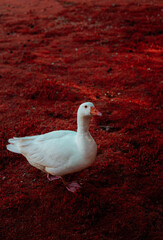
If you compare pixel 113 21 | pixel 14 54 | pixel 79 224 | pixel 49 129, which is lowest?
Result: pixel 79 224

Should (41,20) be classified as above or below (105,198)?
above

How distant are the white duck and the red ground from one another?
59 centimetres

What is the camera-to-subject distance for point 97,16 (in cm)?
1192

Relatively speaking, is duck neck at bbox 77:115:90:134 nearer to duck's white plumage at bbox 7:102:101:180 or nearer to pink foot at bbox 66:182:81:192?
duck's white plumage at bbox 7:102:101:180

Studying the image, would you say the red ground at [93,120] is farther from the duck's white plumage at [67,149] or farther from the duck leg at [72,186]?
the duck's white plumage at [67,149]

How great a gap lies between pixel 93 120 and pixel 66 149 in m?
2.16

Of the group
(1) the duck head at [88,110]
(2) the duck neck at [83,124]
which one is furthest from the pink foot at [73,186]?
(1) the duck head at [88,110]

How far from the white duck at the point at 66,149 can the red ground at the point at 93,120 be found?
1.93 ft

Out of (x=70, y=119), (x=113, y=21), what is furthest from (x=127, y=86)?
(x=113, y=21)

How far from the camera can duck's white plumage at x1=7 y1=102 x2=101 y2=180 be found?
2.95 metres

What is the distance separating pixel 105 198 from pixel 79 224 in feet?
1.90

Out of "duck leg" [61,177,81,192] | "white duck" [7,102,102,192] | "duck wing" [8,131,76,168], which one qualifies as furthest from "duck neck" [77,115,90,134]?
"duck leg" [61,177,81,192]

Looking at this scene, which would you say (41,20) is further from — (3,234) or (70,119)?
(3,234)

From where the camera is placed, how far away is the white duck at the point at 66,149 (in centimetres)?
295
